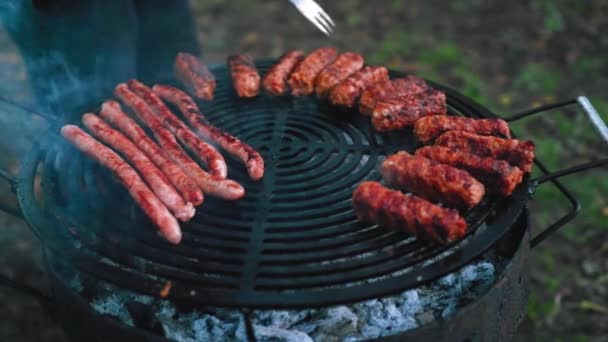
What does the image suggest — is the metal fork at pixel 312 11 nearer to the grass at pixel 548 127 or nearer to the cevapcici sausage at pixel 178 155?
the cevapcici sausage at pixel 178 155

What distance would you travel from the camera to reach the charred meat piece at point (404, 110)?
3.28m

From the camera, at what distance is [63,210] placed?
2.82 m

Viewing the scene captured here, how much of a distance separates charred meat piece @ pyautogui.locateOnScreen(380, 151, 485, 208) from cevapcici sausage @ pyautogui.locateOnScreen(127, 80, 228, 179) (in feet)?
2.70

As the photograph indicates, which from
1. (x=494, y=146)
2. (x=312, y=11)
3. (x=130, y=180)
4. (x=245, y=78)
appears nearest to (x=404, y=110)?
(x=494, y=146)

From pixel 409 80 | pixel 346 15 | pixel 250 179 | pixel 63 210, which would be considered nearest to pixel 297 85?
pixel 409 80

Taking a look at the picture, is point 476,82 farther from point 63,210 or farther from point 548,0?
point 63,210

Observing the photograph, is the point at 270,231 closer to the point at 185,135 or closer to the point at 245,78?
the point at 185,135

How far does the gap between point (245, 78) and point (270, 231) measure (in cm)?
140

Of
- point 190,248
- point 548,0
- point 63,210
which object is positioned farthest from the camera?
point 548,0

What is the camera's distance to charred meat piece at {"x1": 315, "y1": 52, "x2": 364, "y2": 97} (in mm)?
3688

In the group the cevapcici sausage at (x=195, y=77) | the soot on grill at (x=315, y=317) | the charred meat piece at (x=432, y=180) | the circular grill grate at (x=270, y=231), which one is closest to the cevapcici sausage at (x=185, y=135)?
the circular grill grate at (x=270, y=231)

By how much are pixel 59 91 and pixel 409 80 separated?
2.54 m

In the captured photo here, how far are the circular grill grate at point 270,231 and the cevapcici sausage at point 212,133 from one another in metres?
0.11

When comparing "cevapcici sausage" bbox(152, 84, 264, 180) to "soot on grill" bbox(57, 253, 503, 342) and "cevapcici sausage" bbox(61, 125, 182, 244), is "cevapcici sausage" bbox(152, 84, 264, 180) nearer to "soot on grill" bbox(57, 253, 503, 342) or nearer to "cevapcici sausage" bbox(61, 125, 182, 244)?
"cevapcici sausage" bbox(61, 125, 182, 244)
